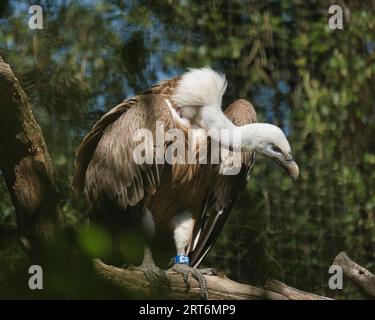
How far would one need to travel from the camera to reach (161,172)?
10.1 ft

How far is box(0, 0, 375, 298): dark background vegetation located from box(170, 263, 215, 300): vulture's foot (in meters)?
0.93

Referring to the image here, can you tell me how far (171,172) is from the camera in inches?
123

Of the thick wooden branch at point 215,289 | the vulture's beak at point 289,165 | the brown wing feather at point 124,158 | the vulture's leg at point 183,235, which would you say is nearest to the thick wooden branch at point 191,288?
the thick wooden branch at point 215,289

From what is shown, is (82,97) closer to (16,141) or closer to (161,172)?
(161,172)

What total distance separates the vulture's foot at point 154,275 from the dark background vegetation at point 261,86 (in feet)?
3.19

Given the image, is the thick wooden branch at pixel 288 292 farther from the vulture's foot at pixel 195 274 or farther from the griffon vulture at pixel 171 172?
the griffon vulture at pixel 171 172

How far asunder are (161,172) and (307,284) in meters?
1.55

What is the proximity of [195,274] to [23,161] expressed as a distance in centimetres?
80

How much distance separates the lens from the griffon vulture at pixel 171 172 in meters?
3.06

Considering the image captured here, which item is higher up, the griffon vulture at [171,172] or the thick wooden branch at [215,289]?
the griffon vulture at [171,172]

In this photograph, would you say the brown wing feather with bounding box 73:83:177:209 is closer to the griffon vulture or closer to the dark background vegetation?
the griffon vulture

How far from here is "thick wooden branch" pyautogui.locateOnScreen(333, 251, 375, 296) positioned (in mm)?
2945

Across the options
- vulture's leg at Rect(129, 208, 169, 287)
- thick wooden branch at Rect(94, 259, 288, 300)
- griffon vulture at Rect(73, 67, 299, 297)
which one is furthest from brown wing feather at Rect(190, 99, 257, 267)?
thick wooden branch at Rect(94, 259, 288, 300)
